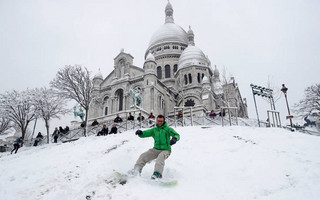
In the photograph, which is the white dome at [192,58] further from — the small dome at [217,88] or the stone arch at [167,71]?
the stone arch at [167,71]

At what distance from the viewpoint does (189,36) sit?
50.3 metres

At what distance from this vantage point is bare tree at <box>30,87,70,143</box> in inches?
941

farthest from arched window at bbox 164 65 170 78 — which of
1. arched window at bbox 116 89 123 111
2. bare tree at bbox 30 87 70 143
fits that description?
bare tree at bbox 30 87 70 143

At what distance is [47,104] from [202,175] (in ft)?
76.4

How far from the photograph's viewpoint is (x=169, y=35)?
49188 mm

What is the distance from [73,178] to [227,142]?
17.8 ft

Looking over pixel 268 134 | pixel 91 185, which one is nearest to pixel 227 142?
pixel 268 134

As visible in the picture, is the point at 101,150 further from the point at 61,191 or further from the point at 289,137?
the point at 289,137

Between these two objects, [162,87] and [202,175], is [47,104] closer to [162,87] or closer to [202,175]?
[162,87]

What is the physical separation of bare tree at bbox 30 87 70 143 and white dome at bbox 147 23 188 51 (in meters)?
29.0

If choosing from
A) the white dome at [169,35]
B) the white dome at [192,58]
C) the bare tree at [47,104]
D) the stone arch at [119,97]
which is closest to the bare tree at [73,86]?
the bare tree at [47,104]

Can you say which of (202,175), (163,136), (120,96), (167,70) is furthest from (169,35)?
(202,175)

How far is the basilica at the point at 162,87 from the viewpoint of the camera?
96.1 feet

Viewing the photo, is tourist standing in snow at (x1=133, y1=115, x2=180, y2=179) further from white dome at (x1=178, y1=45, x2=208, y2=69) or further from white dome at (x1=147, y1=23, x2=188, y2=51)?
white dome at (x1=147, y1=23, x2=188, y2=51)
